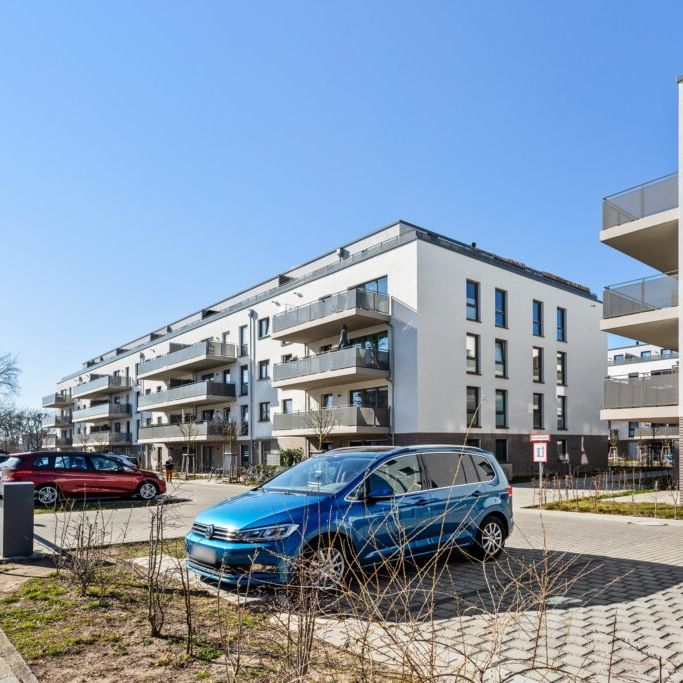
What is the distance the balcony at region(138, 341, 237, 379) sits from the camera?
4128 centimetres

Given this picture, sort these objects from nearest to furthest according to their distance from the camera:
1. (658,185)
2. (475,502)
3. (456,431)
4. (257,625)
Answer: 1. (257,625)
2. (475,502)
3. (658,185)
4. (456,431)

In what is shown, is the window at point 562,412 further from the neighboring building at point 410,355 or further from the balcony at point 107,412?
the balcony at point 107,412

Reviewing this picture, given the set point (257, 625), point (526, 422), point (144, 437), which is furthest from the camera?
point (144, 437)

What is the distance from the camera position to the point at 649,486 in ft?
80.4

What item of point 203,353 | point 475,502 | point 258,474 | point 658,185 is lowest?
point 258,474

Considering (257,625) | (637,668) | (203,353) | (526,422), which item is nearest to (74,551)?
(257,625)

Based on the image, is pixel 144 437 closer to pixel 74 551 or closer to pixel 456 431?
pixel 456 431

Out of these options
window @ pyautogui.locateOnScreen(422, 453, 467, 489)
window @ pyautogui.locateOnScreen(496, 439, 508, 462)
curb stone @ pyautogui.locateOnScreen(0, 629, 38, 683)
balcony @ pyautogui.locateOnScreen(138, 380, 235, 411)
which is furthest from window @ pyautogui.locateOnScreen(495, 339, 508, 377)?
curb stone @ pyautogui.locateOnScreen(0, 629, 38, 683)

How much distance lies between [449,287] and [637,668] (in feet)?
79.6

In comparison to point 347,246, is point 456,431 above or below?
below

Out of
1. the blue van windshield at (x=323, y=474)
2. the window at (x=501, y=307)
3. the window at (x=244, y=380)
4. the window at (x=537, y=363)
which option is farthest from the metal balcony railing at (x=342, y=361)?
the blue van windshield at (x=323, y=474)

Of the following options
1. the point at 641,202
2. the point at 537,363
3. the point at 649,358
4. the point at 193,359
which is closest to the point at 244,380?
the point at 193,359

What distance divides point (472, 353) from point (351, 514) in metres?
23.2

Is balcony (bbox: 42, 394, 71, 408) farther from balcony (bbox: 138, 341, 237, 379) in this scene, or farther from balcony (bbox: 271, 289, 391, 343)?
balcony (bbox: 271, 289, 391, 343)
